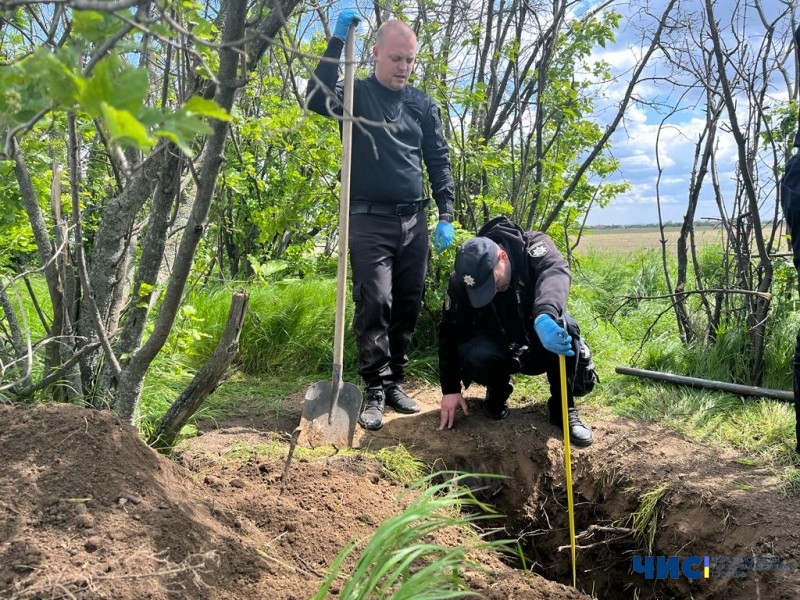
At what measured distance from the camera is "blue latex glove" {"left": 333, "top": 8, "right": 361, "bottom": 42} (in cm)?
339

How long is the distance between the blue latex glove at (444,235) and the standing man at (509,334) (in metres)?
0.38

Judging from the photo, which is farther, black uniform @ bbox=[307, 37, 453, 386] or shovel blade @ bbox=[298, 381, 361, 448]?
black uniform @ bbox=[307, 37, 453, 386]

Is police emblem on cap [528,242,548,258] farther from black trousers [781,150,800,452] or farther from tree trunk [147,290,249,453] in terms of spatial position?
tree trunk [147,290,249,453]

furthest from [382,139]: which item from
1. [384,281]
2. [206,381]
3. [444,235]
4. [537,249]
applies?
[206,381]

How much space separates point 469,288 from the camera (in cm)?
309

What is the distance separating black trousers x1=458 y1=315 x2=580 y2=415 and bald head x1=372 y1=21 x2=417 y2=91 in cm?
151

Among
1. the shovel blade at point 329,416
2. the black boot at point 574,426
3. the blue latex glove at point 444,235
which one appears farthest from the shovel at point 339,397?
the black boot at point 574,426

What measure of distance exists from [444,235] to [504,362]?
878 millimetres

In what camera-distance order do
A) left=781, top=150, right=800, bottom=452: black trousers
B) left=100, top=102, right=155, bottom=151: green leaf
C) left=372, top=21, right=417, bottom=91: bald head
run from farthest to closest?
1. left=372, top=21, right=417, bottom=91: bald head
2. left=781, top=150, right=800, bottom=452: black trousers
3. left=100, top=102, right=155, bottom=151: green leaf

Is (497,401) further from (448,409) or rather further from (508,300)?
(508,300)

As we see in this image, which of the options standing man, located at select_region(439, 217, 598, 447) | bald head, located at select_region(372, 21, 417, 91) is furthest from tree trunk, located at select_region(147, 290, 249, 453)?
bald head, located at select_region(372, 21, 417, 91)

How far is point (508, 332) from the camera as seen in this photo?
11.6 ft

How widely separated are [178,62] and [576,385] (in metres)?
2.53

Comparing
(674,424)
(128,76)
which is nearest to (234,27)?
(128,76)
